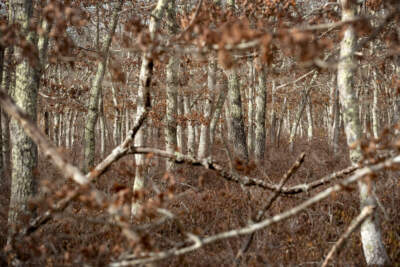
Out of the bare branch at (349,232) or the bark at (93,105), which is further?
the bark at (93,105)


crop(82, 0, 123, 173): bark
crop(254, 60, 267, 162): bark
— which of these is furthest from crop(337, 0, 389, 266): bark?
crop(254, 60, 267, 162): bark

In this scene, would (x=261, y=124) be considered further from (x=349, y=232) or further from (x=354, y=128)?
(x=349, y=232)

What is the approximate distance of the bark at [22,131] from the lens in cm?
472

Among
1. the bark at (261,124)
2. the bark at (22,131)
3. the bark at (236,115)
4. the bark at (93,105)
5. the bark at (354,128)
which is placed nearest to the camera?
the bark at (354,128)

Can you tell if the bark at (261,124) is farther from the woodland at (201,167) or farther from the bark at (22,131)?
the bark at (22,131)

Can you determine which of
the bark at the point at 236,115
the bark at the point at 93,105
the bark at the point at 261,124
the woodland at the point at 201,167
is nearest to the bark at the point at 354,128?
the woodland at the point at 201,167

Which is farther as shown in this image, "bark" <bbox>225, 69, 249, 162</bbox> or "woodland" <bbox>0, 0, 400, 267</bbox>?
"bark" <bbox>225, 69, 249, 162</bbox>

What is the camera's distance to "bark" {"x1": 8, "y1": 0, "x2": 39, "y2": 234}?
4.72 m

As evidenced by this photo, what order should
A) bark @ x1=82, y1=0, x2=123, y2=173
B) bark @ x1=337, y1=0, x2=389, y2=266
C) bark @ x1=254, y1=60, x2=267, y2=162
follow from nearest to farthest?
bark @ x1=337, y1=0, x2=389, y2=266 < bark @ x1=82, y1=0, x2=123, y2=173 < bark @ x1=254, y1=60, x2=267, y2=162

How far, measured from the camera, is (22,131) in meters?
4.71

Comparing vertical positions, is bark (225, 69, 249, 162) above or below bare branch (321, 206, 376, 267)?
above

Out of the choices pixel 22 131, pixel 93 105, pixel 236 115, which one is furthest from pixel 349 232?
pixel 93 105

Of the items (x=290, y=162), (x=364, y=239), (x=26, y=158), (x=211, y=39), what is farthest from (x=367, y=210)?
(x=290, y=162)

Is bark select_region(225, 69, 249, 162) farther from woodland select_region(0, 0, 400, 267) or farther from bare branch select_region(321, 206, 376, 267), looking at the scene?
bare branch select_region(321, 206, 376, 267)
